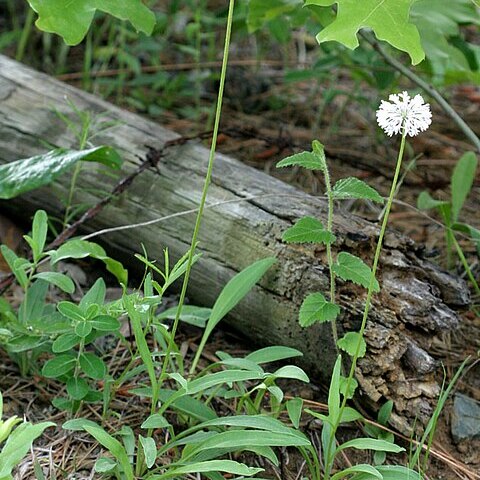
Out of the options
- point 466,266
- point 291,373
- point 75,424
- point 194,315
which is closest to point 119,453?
point 75,424

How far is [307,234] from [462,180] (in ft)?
3.03

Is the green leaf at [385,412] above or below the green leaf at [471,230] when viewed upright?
below

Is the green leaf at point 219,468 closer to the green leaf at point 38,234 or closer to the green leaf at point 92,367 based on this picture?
the green leaf at point 92,367

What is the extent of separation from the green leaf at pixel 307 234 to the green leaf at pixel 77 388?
0.54 m

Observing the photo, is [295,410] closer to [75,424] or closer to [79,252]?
[75,424]

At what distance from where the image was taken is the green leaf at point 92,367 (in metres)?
1.70

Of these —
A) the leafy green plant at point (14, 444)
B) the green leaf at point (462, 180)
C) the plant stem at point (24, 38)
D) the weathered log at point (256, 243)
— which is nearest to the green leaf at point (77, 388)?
the leafy green plant at point (14, 444)

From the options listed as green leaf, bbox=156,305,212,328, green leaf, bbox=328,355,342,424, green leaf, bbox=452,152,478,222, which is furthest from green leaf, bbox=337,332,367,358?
green leaf, bbox=452,152,478,222

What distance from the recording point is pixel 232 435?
4.98 feet

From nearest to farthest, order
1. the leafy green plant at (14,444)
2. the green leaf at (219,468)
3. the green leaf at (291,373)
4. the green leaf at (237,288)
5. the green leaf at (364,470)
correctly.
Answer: the leafy green plant at (14,444) → the green leaf at (219,468) → the green leaf at (364,470) → the green leaf at (291,373) → the green leaf at (237,288)

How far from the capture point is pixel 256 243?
2033 mm

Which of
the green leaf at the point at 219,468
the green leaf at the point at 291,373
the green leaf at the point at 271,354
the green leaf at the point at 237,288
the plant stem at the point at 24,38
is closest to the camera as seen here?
the green leaf at the point at 219,468

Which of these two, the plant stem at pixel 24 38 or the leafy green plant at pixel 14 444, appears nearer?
the leafy green plant at pixel 14 444

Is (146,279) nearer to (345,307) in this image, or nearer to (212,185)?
(345,307)
